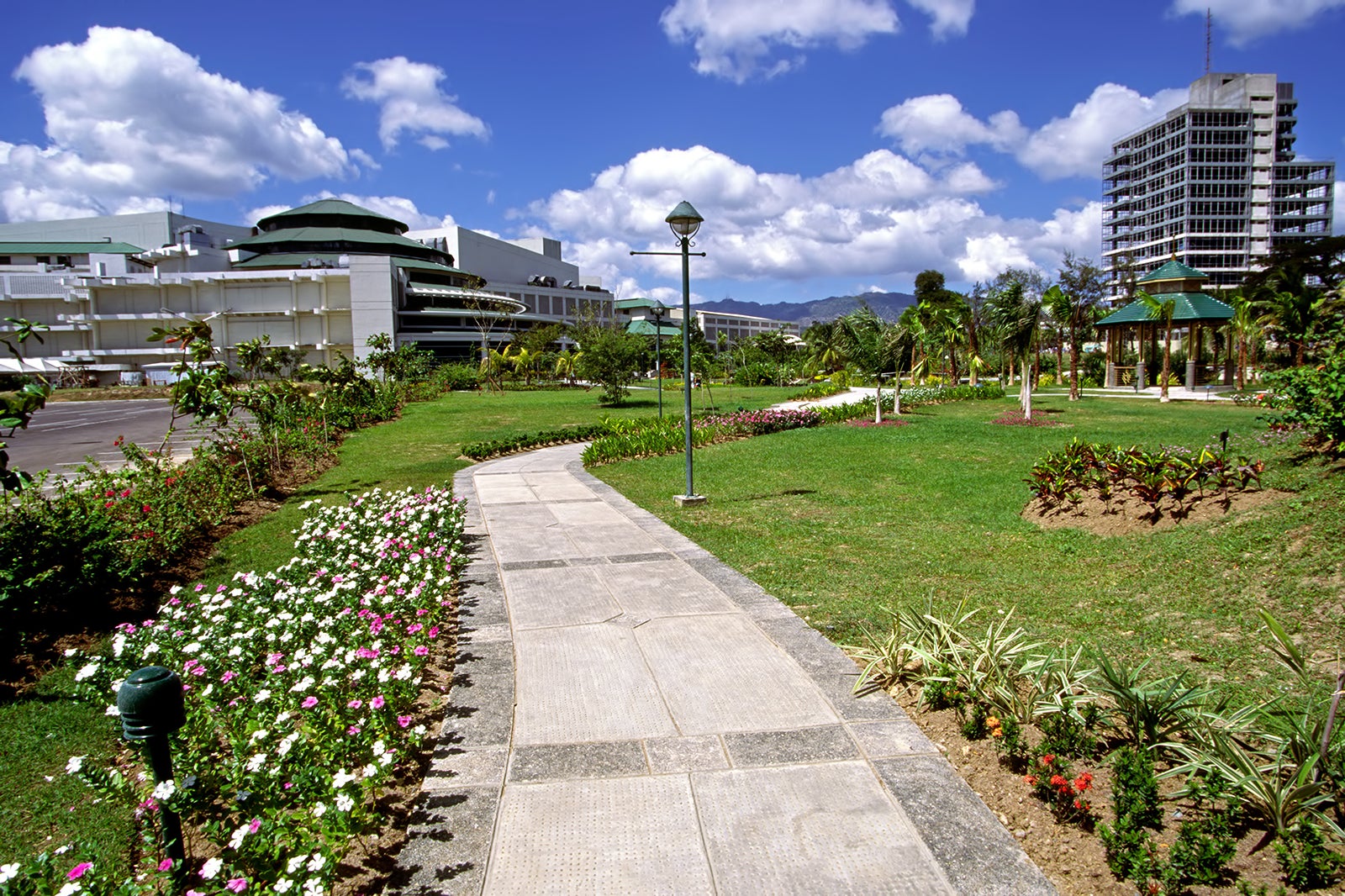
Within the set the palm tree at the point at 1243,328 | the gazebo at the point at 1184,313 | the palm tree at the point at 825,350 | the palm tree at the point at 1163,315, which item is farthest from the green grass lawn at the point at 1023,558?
the palm tree at the point at 825,350

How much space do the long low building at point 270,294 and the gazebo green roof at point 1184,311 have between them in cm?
3724

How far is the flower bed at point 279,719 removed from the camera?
98.5 inches

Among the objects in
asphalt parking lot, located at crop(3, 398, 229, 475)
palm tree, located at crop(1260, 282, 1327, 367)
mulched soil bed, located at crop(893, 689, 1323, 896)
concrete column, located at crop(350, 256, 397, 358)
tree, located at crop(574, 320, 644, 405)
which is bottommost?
mulched soil bed, located at crop(893, 689, 1323, 896)

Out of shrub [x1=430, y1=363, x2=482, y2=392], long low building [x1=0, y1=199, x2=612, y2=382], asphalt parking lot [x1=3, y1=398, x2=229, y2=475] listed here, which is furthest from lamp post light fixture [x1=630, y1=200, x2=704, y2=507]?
long low building [x1=0, y1=199, x2=612, y2=382]

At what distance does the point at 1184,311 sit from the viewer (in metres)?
28.0

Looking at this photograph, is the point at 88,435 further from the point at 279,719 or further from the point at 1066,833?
the point at 1066,833

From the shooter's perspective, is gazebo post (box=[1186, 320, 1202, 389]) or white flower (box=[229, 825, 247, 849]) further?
gazebo post (box=[1186, 320, 1202, 389])

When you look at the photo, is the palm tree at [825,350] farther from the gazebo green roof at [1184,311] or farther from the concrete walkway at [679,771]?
the concrete walkway at [679,771]

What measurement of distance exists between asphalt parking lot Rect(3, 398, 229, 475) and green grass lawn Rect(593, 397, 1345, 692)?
7808mm

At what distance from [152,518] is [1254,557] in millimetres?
8933

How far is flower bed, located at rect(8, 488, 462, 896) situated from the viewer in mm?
2502

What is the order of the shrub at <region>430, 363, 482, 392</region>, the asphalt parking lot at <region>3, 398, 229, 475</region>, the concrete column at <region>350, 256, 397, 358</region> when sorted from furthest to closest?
the concrete column at <region>350, 256, 397, 358</region> → the shrub at <region>430, 363, 482, 392</region> → the asphalt parking lot at <region>3, 398, 229, 475</region>

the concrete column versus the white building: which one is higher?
the white building

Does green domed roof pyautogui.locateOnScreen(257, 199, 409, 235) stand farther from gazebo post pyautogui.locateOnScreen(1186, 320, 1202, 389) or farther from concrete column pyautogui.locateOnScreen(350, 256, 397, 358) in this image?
gazebo post pyautogui.locateOnScreen(1186, 320, 1202, 389)
